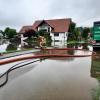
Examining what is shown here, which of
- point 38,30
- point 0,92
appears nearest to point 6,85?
point 0,92

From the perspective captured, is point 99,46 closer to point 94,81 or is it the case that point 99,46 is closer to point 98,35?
point 98,35

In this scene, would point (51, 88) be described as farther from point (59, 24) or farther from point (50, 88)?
point (59, 24)

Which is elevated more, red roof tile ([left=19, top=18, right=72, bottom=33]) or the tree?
red roof tile ([left=19, top=18, right=72, bottom=33])

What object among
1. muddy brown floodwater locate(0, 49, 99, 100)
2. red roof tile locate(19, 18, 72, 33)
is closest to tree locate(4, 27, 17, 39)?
red roof tile locate(19, 18, 72, 33)

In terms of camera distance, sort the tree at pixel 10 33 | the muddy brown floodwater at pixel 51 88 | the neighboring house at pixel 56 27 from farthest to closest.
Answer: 1. the tree at pixel 10 33
2. the neighboring house at pixel 56 27
3. the muddy brown floodwater at pixel 51 88

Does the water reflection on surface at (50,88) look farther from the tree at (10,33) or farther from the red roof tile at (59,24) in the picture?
the tree at (10,33)

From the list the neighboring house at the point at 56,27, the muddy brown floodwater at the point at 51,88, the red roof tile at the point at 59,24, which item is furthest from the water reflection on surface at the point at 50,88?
the red roof tile at the point at 59,24

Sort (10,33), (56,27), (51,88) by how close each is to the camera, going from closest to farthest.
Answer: (51,88) → (56,27) → (10,33)

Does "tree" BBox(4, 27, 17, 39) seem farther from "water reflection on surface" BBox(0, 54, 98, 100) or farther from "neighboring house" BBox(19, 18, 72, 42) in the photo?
"water reflection on surface" BBox(0, 54, 98, 100)

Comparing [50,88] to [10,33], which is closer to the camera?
[50,88]

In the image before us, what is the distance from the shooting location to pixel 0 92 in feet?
19.0

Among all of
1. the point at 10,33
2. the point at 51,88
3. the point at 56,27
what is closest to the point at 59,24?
the point at 56,27

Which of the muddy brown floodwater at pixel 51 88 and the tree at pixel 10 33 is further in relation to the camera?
the tree at pixel 10 33

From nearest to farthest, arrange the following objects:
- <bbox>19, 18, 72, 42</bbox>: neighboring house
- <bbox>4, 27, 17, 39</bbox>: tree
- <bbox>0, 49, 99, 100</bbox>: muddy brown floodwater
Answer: <bbox>0, 49, 99, 100</bbox>: muddy brown floodwater
<bbox>19, 18, 72, 42</bbox>: neighboring house
<bbox>4, 27, 17, 39</bbox>: tree
